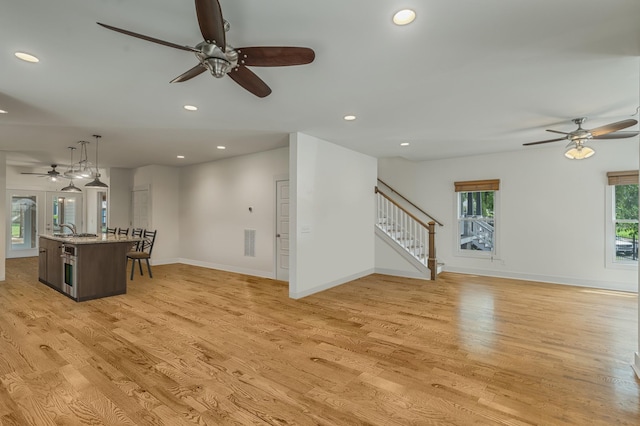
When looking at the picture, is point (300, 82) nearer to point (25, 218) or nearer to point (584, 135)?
point (584, 135)

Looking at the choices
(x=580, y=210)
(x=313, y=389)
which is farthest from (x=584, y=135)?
(x=313, y=389)

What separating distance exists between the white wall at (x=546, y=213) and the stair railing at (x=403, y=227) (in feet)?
2.31

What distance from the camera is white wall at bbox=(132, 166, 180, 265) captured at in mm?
7773

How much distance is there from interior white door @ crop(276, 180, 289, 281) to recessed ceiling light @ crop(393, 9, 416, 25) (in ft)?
13.5

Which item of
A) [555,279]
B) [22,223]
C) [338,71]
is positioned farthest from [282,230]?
[22,223]

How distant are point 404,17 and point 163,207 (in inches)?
304

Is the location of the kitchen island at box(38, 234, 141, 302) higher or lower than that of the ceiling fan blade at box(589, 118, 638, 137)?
lower

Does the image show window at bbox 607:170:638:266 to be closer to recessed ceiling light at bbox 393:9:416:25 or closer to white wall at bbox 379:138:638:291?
white wall at bbox 379:138:638:291

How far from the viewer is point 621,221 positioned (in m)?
5.31

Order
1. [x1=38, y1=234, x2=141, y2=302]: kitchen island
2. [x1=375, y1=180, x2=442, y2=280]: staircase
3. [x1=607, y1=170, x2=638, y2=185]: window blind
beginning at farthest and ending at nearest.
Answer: [x1=375, y1=180, x2=442, y2=280]: staircase → [x1=607, y1=170, x2=638, y2=185]: window blind → [x1=38, y1=234, x2=141, y2=302]: kitchen island

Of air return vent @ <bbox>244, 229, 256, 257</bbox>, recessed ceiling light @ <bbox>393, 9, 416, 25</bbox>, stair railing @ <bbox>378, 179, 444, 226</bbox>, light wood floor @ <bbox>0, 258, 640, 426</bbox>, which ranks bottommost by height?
light wood floor @ <bbox>0, 258, 640, 426</bbox>

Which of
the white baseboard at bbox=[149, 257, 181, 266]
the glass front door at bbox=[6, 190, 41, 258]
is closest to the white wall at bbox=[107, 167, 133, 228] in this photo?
the white baseboard at bbox=[149, 257, 181, 266]

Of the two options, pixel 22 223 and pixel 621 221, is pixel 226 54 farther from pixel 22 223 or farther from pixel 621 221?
pixel 22 223

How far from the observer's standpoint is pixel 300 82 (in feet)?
9.57
